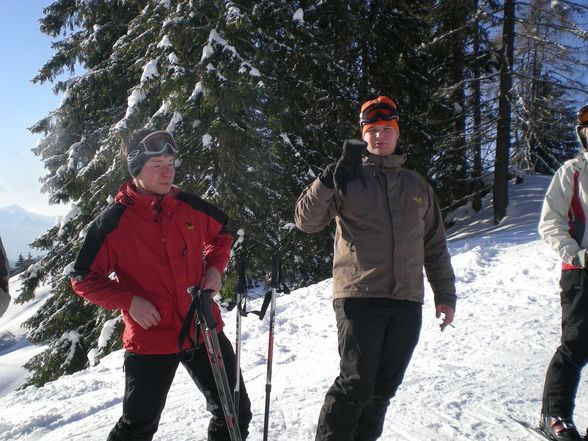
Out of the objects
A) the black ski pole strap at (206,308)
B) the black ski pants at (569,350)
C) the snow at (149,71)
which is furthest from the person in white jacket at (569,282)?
the snow at (149,71)

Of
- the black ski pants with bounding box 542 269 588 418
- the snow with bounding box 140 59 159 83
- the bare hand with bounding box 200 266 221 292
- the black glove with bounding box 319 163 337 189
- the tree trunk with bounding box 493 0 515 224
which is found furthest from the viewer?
the tree trunk with bounding box 493 0 515 224

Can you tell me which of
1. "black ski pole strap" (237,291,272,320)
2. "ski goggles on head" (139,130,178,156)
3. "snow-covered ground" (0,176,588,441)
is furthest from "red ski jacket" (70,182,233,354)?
"snow-covered ground" (0,176,588,441)

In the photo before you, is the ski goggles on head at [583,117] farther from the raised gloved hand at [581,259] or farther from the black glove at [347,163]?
the black glove at [347,163]

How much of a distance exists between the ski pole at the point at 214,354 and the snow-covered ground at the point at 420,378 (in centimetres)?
110

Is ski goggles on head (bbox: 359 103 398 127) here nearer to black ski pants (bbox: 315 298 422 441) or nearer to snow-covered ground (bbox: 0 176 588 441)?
black ski pants (bbox: 315 298 422 441)

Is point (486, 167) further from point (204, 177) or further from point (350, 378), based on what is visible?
point (350, 378)

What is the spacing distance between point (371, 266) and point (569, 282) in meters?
1.46

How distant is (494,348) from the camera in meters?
5.05

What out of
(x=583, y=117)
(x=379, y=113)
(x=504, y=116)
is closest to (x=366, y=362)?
(x=379, y=113)

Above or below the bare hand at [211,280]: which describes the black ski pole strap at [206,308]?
below

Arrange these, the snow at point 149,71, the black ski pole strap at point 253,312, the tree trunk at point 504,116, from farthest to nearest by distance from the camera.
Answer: the tree trunk at point 504,116 → the snow at point 149,71 → the black ski pole strap at point 253,312

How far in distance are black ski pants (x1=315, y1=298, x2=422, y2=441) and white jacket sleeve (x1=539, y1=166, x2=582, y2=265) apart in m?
1.11

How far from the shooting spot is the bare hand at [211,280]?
2.63 m

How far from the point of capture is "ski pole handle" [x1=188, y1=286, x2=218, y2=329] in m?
2.41
